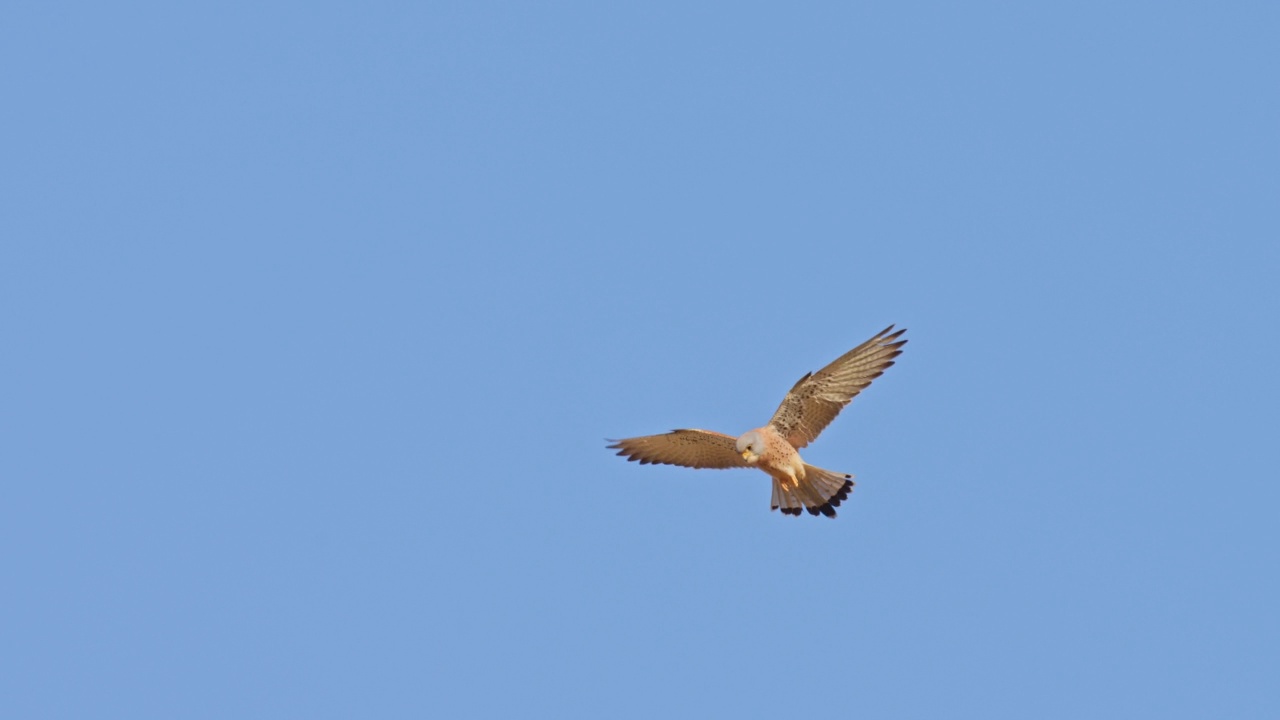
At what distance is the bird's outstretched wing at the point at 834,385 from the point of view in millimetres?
15750

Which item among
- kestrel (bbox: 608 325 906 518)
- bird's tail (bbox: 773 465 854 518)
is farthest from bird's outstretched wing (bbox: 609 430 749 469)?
bird's tail (bbox: 773 465 854 518)

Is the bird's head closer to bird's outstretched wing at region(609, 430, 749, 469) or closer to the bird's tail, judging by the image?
bird's outstretched wing at region(609, 430, 749, 469)

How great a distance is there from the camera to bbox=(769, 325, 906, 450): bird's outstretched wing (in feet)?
51.7

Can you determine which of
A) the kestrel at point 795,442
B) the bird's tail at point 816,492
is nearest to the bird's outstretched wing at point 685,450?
the kestrel at point 795,442

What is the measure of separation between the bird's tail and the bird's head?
A: 30.0 inches

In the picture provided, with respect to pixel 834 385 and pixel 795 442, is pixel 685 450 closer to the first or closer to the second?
pixel 795 442

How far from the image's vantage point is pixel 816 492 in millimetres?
16547

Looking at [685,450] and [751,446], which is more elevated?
[685,450]

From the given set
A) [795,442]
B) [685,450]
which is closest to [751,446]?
[795,442]

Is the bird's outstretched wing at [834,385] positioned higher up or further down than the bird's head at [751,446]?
higher up

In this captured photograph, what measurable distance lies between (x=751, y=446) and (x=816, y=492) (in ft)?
3.94

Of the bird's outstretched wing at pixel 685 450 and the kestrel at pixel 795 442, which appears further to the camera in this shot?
the bird's outstretched wing at pixel 685 450

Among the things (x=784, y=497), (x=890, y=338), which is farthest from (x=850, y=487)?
(x=890, y=338)

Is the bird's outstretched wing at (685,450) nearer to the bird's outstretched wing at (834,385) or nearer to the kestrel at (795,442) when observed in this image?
the kestrel at (795,442)
